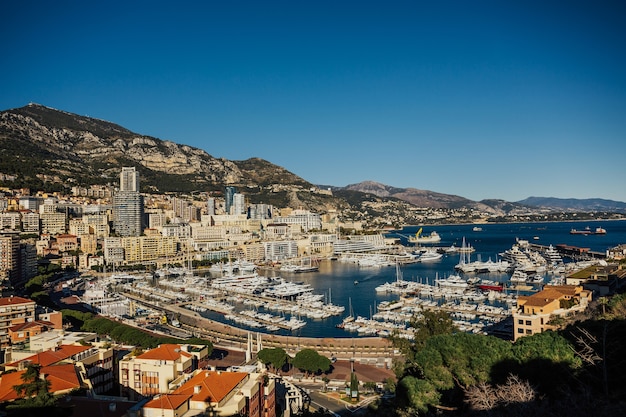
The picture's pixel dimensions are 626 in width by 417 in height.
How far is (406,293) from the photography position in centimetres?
2839

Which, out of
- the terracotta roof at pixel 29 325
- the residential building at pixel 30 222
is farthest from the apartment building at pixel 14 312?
the residential building at pixel 30 222

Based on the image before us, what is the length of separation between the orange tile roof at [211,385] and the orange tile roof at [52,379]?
6.79 ft

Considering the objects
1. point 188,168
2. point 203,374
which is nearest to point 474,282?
point 203,374

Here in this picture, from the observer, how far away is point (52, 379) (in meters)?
8.59

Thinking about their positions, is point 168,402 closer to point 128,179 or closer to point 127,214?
point 127,214

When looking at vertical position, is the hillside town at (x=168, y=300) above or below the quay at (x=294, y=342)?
above

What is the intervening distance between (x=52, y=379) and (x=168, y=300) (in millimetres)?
19429

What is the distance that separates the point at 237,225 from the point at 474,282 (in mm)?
36612

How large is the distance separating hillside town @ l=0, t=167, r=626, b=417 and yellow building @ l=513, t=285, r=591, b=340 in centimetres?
4

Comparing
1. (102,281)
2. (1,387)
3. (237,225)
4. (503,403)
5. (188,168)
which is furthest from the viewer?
(188,168)

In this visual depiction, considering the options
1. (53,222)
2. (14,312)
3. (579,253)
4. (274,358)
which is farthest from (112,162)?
(274,358)

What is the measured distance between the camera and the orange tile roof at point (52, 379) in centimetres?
791

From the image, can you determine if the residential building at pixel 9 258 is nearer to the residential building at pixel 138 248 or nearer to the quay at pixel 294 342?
the residential building at pixel 138 248

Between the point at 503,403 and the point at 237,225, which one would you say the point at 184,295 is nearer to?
the point at 503,403
